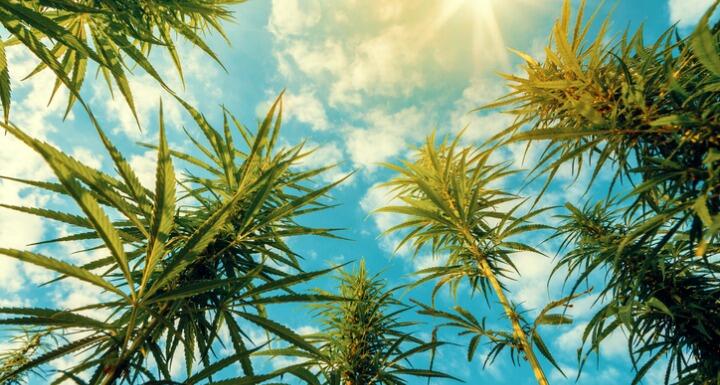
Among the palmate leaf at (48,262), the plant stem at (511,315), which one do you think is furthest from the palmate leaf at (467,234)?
the palmate leaf at (48,262)

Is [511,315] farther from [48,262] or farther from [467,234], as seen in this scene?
[48,262]

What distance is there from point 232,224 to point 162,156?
663 millimetres

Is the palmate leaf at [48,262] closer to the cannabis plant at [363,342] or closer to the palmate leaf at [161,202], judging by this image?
the palmate leaf at [161,202]

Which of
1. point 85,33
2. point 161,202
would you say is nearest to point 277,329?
point 161,202

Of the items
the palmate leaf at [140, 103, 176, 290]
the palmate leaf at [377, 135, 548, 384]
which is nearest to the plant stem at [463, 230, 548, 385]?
the palmate leaf at [377, 135, 548, 384]

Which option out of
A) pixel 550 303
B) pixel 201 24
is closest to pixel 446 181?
pixel 550 303

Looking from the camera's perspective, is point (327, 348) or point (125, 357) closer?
point (125, 357)

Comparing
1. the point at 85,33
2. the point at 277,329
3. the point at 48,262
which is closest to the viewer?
the point at 48,262

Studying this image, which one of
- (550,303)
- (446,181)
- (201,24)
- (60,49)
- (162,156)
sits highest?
(201,24)

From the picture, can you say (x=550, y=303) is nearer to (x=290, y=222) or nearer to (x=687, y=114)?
(x=687, y=114)

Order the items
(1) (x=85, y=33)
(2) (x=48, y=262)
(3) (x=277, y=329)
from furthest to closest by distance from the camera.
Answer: (1) (x=85, y=33) < (3) (x=277, y=329) < (2) (x=48, y=262)

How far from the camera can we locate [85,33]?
2.21m

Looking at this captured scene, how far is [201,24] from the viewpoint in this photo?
3.38 meters

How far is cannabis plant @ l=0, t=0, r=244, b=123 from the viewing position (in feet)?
3.87
